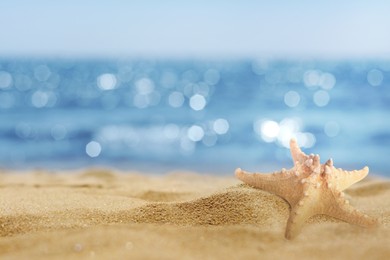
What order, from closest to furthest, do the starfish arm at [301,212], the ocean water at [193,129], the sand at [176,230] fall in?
the sand at [176,230] < the starfish arm at [301,212] < the ocean water at [193,129]

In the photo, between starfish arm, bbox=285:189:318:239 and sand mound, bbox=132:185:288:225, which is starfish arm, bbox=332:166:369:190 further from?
sand mound, bbox=132:185:288:225

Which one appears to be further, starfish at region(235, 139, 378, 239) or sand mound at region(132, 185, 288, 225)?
sand mound at region(132, 185, 288, 225)

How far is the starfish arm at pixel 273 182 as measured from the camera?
317 cm

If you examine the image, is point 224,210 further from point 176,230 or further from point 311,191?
point 311,191

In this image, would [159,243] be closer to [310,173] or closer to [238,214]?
[238,214]

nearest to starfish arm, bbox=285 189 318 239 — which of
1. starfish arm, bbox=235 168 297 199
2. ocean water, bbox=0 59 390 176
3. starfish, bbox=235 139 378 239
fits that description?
starfish, bbox=235 139 378 239

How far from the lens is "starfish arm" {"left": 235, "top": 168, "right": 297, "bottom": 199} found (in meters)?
Result: 3.17

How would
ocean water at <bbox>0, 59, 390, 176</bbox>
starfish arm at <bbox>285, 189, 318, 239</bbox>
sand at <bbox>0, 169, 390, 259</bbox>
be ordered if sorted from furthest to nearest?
1. ocean water at <bbox>0, 59, 390, 176</bbox>
2. starfish arm at <bbox>285, 189, 318, 239</bbox>
3. sand at <bbox>0, 169, 390, 259</bbox>

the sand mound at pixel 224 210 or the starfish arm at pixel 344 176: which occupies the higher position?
the starfish arm at pixel 344 176

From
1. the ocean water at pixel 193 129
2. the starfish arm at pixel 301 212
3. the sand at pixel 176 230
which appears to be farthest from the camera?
the ocean water at pixel 193 129

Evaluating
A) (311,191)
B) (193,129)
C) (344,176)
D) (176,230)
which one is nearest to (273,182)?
(311,191)

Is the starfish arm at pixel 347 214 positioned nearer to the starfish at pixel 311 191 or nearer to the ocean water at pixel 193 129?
the starfish at pixel 311 191

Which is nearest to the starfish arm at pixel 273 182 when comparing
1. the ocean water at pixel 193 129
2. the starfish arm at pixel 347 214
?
the starfish arm at pixel 347 214

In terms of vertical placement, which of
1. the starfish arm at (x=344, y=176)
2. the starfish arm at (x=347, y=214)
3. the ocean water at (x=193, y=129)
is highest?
the ocean water at (x=193, y=129)
